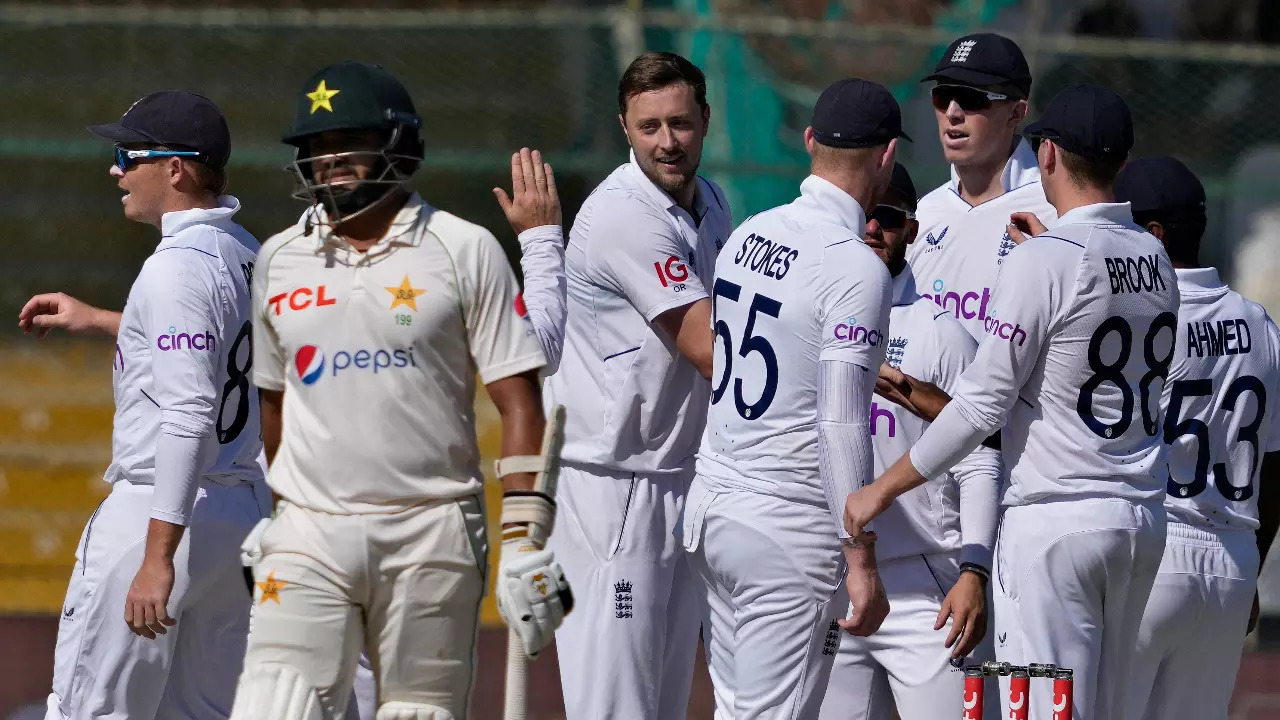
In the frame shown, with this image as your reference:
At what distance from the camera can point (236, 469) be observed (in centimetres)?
624

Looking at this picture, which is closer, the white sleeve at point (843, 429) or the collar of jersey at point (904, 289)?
the white sleeve at point (843, 429)

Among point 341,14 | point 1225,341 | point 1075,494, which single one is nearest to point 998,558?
point 1075,494

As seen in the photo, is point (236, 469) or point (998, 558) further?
point (236, 469)

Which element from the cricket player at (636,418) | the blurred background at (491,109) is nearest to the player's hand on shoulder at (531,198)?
the cricket player at (636,418)

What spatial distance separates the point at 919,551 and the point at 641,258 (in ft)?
4.25

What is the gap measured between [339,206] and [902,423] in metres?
2.03

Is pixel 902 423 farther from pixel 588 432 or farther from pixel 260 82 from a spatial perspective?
pixel 260 82

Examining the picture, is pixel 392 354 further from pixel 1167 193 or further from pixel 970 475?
pixel 1167 193

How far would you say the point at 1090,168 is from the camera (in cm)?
554

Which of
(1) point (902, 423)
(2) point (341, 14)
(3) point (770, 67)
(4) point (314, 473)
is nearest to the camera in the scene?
(4) point (314, 473)

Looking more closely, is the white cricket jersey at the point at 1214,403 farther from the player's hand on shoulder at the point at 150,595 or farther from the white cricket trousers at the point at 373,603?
the player's hand on shoulder at the point at 150,595

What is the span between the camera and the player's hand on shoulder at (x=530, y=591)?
15.0 ft

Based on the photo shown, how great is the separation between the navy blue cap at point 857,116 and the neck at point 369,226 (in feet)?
4.45

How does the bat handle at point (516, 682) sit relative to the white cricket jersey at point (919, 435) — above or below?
below
